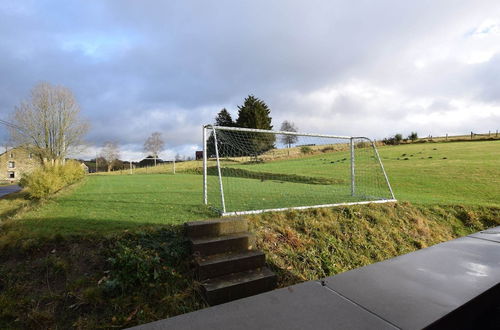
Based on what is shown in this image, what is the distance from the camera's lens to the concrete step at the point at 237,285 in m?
2.70

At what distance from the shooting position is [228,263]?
303 centimetres

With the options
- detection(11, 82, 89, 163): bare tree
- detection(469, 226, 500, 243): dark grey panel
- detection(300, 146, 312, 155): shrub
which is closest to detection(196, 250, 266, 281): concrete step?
detection(469, 226, 500, 243): dark grey panel

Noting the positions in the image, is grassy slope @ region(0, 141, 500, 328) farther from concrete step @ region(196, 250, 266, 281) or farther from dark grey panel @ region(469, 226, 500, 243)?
dark grey panel @ region(469, 226, 500, 243)

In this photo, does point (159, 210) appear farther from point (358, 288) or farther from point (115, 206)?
point (358, 288)

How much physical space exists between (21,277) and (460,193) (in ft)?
44.0

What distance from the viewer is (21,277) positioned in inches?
103

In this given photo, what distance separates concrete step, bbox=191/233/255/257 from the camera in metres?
3.15

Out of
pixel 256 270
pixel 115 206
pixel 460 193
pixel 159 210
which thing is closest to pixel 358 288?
pixel 256 270

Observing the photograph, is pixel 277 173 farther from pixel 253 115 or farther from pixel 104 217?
pixel 253 115

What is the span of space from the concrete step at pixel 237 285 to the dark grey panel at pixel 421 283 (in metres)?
1.15

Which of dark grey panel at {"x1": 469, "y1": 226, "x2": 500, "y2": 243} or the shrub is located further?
the shrub

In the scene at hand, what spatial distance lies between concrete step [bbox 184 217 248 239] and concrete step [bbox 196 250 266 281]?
38 cm

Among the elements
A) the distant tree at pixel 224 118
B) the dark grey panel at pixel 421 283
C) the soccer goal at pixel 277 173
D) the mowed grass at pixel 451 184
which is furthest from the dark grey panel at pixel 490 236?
the distant tree at pixel 224 118

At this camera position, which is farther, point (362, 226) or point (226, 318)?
point (362, 226)
